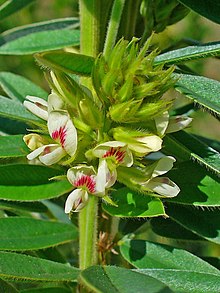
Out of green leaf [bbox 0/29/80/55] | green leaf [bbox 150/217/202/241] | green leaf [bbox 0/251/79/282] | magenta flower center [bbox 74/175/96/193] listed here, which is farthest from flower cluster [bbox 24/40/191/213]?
green leaf [bbox 0/29/80/55]

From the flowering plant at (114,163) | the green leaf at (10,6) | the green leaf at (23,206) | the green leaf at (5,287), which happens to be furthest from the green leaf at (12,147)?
the green leaf at (10,6)

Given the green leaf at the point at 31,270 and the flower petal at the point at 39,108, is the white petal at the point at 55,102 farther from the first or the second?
the green leaf at the point at 31,270

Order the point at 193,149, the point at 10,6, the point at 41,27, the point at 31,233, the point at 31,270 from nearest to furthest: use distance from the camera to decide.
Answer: the point at 31,270, the point at 193,149, the point at 31,233, the point at 10,6, the point at 41,27

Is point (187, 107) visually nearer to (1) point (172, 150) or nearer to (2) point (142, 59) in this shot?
(1) point (172, 150)

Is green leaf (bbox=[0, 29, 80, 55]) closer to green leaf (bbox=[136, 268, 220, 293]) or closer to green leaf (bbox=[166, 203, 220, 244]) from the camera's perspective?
green leaf (bbox=[166, 203, 220, 244])

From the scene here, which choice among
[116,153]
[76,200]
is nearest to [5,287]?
[76,200]

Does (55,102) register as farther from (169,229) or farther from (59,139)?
(169,229)

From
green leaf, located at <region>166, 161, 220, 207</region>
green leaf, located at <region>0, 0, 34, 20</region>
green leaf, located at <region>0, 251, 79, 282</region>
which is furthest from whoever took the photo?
green leaf, located at <region>0, 0, 34, 20</region>
